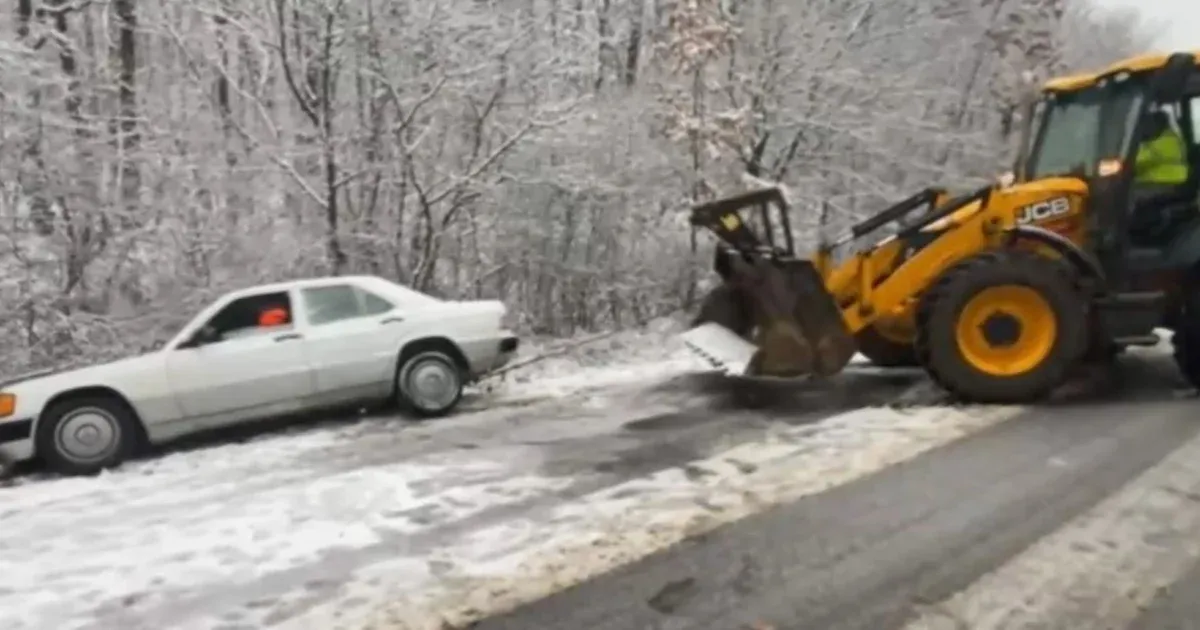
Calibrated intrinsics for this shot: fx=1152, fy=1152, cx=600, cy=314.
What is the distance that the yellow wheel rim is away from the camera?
9.34 meters

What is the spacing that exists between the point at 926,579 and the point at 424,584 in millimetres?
2394

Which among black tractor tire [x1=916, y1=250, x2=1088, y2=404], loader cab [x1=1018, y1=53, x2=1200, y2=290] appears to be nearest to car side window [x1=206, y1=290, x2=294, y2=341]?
black tractor tire [x1=916, y1=250, x2=1088, y2=404]

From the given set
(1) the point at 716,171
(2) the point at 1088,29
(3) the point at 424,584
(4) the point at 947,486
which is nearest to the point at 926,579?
(4) the point at 947,486

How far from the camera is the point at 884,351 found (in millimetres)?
11273

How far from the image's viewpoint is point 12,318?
12.4 metres

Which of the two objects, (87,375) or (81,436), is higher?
(87,375)

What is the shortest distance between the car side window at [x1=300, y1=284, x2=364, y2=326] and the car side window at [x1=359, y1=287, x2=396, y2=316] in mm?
55

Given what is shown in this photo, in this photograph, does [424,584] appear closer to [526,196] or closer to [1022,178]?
[1022,178]

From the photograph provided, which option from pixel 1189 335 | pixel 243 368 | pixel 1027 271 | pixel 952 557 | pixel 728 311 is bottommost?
pixel 952 557

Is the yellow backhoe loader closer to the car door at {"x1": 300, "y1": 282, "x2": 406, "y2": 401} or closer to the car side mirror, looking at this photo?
the car door at {"x1": 300, "y1": 282, "x2": 406, "y2": 401}

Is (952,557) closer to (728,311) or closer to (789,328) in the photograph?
(789,328)

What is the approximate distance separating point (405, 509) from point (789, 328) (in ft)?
12.8

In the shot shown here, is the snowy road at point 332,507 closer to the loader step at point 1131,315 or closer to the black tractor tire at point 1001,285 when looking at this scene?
the black tractor tire at point 1001,285

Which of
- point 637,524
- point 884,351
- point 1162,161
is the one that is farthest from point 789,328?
point 637,524
